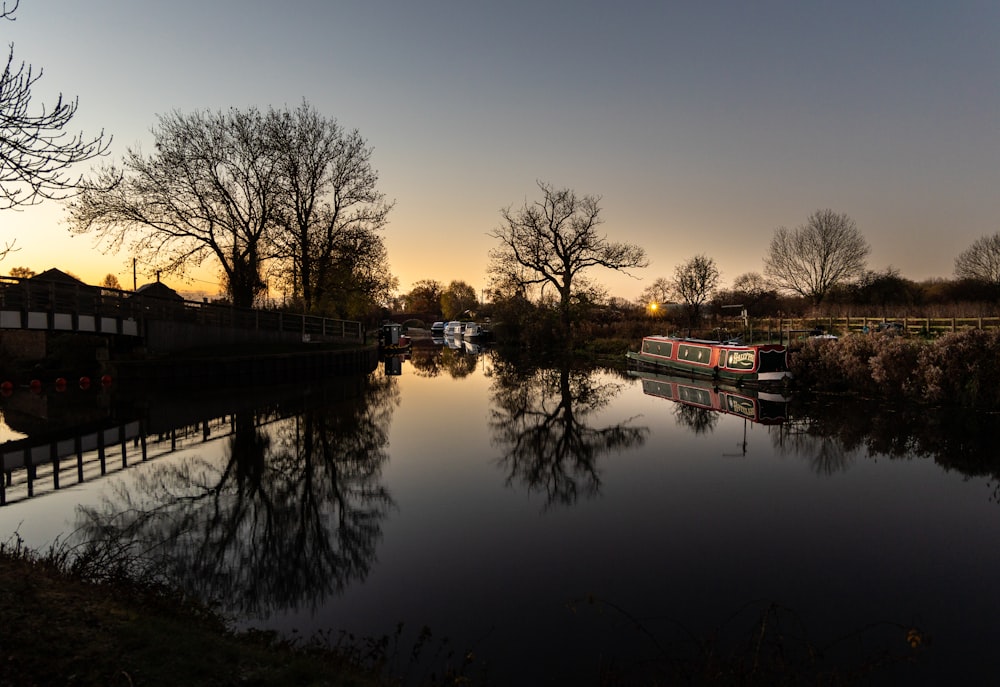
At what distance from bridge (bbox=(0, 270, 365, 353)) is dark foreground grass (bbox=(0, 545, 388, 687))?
18.8 meters

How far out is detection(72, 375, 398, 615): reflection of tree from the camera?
573 centimetres

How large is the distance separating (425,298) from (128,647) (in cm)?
12828

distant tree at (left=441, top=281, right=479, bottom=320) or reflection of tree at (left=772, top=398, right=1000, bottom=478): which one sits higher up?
distant tree at (left=441, top=281, right=479, bottom=320)

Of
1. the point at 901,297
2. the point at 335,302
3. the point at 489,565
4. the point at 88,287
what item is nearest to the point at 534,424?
the point at 489,565

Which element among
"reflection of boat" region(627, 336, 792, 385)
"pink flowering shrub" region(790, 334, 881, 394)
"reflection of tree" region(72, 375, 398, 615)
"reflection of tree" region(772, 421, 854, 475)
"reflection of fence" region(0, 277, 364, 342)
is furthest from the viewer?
"reflection of boat" region(627, 336, 792, 385)

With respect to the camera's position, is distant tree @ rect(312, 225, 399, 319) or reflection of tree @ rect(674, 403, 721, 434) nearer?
reflection of tree @ rect(674, 403, 721, 434)

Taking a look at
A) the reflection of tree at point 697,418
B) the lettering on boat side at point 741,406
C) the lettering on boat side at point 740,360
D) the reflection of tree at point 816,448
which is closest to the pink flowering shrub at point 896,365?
the lettering on boat side at point 741,406

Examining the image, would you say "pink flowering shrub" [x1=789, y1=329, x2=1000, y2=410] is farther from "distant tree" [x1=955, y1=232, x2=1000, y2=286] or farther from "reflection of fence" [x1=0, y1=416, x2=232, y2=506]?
"distant tree" [x1=955, y1=232, x2=1000, y2=286]

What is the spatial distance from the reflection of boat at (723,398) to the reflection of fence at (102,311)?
61.1ft

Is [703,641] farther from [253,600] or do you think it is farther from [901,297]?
[901,297]

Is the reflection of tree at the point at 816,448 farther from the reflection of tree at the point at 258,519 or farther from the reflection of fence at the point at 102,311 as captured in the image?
the reflection of fence at the point at 102,311

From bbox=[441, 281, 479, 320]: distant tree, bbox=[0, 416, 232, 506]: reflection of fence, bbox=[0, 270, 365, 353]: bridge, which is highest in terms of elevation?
bbox=[441, 281, 479, 320]: distant tree

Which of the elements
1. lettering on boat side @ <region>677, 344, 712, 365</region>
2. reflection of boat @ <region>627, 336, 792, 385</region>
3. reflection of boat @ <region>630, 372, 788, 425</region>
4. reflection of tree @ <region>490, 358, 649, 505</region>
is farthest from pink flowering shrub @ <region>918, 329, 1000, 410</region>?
lettering on boat side @ <region>677, 344, 712, 365</region>

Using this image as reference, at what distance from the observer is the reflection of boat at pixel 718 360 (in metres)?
20.2
